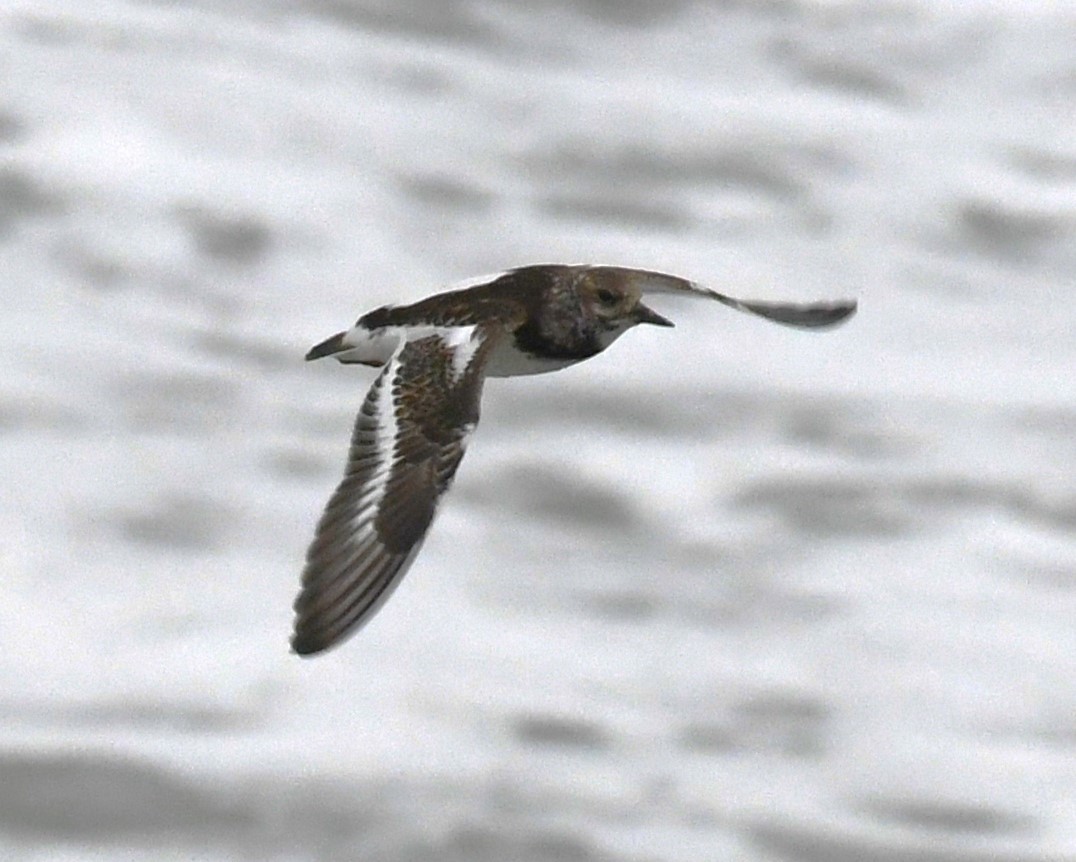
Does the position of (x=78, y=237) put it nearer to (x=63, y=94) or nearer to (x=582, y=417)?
(x=63, y=94)

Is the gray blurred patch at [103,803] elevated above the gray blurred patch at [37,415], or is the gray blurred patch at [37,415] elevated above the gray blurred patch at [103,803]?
the gray blurred patch at [37,415]

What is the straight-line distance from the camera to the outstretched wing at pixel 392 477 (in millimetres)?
4594

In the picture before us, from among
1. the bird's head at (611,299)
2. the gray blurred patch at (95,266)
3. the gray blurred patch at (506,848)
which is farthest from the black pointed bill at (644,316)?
the gray blurred patch at (95,266)

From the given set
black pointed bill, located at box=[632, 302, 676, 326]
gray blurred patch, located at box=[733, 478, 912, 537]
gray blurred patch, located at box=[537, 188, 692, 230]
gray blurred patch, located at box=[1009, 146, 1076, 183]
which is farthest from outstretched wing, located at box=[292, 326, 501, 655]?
gray blurred patch, located at box=[1009, 146, 1076, 183]

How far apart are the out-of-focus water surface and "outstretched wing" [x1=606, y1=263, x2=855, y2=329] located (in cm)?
116

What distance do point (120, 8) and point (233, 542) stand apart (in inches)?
187

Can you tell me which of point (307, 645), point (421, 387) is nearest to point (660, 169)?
point (421, 387)

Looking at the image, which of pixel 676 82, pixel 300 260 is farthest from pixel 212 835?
pixel 676 82

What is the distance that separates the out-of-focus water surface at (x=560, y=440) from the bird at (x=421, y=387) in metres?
1.36

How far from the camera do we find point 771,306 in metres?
5.78

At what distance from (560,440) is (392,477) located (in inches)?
172

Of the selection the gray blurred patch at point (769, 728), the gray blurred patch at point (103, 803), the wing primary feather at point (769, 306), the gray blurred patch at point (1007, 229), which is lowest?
the gray blurred patch at point (103, 803)

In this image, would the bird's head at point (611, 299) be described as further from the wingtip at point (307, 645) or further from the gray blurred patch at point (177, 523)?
the gray blurred patch at point (177, 523)

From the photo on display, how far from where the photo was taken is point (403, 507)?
4738 mm
